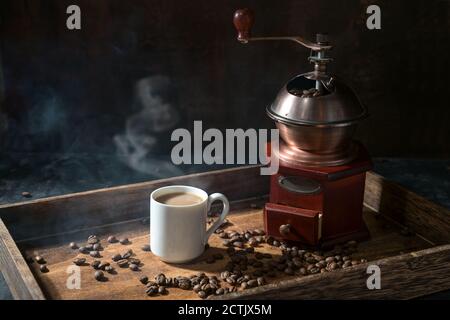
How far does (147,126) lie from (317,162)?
1067 mm

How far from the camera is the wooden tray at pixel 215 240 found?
154 centimetres

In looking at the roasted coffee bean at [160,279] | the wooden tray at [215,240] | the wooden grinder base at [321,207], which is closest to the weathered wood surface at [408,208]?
the wooden tray at [215,240]

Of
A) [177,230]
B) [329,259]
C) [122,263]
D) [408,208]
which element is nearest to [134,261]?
[122,263]

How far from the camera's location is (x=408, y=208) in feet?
6.51

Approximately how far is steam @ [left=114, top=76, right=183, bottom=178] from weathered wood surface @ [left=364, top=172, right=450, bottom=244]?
84 centimetres

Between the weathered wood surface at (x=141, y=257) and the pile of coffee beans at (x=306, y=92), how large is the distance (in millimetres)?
390

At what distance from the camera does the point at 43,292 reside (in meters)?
1.58

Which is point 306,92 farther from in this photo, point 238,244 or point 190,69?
point 190,69

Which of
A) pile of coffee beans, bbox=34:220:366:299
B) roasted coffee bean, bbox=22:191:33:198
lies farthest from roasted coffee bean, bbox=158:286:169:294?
roasted coffee bean, bbox=22:191:33:198

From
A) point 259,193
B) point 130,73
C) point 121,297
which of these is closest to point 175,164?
point 130,73

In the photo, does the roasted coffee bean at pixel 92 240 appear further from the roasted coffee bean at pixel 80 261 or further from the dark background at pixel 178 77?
the dark background at pixel 178 77

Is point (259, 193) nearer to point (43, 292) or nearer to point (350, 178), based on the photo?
point (350, 178)

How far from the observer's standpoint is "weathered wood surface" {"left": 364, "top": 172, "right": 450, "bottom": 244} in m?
1.88

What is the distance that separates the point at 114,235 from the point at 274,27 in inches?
43.5
